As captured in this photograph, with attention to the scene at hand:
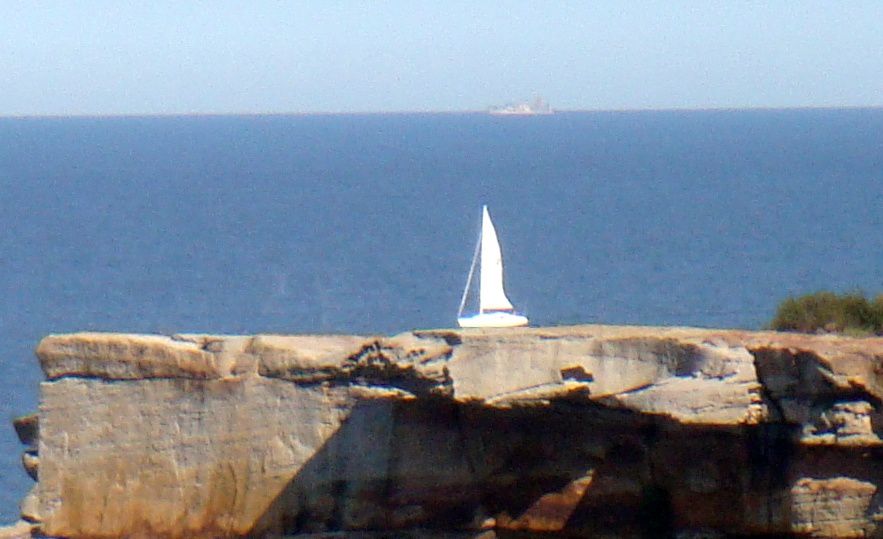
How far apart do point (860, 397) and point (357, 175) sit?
98.9 meters

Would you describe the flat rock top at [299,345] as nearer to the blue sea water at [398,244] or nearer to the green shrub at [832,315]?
the green shrub at [832,315]

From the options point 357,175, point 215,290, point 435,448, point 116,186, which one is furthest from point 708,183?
point 435,448

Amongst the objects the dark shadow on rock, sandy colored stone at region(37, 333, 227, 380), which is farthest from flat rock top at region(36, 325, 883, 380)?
the dark shadow on rock

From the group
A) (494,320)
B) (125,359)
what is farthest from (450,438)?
(494,320)

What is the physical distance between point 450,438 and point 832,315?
4.20 metres

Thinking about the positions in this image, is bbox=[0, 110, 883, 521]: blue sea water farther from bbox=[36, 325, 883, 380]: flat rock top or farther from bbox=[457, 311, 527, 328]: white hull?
bbox=[36, 325, 883, 380]: flat rock top

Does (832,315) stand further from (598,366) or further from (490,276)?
(490,276)

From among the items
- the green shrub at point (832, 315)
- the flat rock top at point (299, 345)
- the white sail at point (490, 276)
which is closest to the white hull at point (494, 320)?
the white sail at point (490, 276)

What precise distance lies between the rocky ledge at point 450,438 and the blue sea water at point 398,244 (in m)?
7.92

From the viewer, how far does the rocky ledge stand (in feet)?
38.1

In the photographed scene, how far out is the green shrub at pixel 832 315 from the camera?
47.6 feet

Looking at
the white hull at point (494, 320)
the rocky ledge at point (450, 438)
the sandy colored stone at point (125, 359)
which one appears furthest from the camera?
the white hull at point (494, 320)

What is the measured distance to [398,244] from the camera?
58.3 meters

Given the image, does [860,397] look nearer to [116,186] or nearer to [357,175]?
[116,186]
